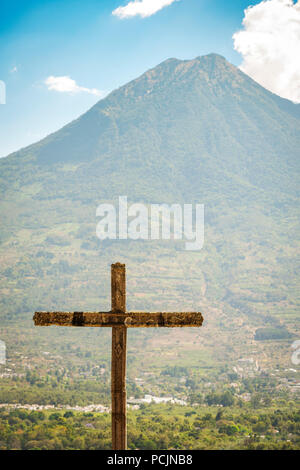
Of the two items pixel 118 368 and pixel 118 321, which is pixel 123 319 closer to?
pixel 118 321

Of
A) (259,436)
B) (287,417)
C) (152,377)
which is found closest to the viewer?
(259,436)

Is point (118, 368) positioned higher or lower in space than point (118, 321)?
lower

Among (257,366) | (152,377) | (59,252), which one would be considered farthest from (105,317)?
(59,252)

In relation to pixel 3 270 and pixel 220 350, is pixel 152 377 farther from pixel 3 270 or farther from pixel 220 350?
pixel 3 270

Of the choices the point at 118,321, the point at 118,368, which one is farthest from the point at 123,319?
the point at 118,368
